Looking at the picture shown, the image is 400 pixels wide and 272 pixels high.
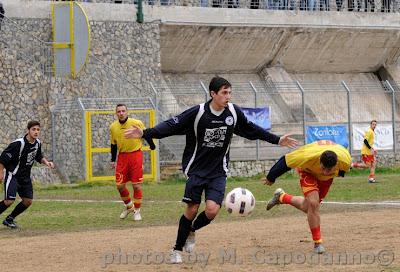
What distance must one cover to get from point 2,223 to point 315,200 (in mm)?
7258

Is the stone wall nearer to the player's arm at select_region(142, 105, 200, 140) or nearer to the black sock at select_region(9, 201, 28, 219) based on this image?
the black sock at select_region(9, 201, 28, 219)

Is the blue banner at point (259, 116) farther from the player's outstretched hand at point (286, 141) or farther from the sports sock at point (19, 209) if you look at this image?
the player's outstretched hand at point (286, 141)

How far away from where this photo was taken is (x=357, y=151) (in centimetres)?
3656

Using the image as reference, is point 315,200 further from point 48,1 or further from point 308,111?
point 308,111

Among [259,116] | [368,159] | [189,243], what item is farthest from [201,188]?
[259,116]

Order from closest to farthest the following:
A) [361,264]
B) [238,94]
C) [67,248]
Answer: [361,264] → [67,248] → [238,94]

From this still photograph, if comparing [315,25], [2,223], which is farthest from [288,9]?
[2,223]

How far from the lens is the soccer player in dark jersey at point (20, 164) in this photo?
16.9 metres

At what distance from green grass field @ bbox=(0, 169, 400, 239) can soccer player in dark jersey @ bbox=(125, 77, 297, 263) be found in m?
4.93

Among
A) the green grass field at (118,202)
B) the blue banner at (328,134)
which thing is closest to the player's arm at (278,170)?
the green grass field at (118,202)

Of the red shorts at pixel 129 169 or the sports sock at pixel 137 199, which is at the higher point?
the red shorts at pixel 129 169

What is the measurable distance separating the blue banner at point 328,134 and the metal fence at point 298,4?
6.76 m

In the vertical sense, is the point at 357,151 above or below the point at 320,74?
below

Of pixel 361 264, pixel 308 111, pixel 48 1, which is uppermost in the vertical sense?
pixel 48 1
